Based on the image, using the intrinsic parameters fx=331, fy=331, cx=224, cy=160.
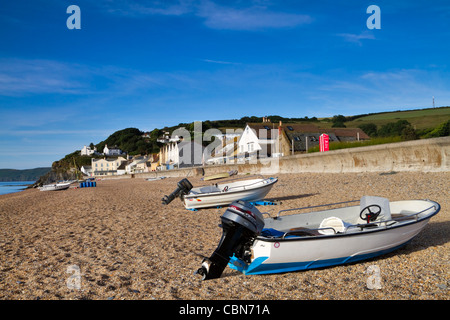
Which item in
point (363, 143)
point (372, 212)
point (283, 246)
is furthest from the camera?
point (363, 143)

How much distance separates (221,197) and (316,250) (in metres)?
7.57

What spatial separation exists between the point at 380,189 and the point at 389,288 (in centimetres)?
890

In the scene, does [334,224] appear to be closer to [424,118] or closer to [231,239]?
[231,239]

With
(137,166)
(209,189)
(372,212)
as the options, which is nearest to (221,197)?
(209,189)

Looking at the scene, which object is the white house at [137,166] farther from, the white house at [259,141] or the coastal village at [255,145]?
the white house at [259,141]

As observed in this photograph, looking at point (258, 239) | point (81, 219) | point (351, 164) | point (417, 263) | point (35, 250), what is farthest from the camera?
point (351, 164)

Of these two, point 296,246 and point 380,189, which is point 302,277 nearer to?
point 296,246

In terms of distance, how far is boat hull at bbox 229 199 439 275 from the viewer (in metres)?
4.87

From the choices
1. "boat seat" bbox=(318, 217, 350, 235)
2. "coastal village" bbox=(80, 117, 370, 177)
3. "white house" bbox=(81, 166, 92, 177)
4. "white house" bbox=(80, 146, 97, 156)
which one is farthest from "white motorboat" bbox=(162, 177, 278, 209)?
"white house" bbox=(80, 146, 97, 156)

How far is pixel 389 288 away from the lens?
174 inches

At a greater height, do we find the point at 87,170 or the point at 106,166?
the point at 106,166

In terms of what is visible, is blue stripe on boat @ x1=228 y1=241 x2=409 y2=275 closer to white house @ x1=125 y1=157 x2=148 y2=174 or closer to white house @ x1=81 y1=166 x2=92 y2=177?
white house @ x1=125 y1=157 x2=148 y2=174

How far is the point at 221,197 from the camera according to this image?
12406 millimetres

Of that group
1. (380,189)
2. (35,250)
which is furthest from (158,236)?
(380,189)
